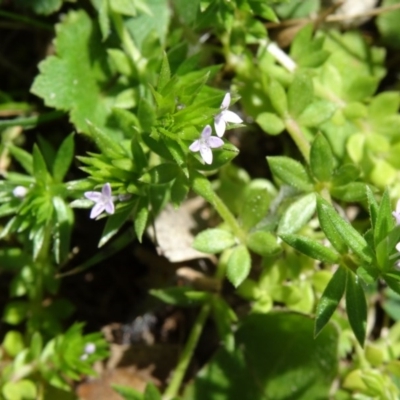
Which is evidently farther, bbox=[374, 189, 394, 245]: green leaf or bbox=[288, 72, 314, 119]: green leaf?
bbox=[288, 72, 314, 119]: green leaf

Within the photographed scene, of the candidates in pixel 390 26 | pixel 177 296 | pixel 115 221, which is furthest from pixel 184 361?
pixel 390 26

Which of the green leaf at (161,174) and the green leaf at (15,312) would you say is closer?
the green leaf at (161,174)

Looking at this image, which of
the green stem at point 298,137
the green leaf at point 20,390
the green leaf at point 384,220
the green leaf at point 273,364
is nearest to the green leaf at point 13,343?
the green leaf at point 20,390

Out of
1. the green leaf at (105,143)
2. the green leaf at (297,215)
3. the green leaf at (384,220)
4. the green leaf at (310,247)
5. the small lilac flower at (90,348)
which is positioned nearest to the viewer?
the green leaf at (384,220)

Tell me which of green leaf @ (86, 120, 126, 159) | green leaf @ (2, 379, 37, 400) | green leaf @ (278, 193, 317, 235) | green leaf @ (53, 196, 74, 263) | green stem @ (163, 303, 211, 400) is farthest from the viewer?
green stem @ (163, 303, 211, 400)

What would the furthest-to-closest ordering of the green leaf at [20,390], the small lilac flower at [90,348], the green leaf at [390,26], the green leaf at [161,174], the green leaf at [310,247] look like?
the green leaf at [390,26] → the green leaf at [20,390] → the small lilac flower at [90,348] → the green leaf at [161,174] → the green leaf at [310,247]

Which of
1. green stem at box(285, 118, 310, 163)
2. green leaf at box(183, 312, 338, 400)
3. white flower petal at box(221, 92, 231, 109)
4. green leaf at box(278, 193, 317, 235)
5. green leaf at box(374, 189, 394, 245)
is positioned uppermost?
white flower petal at box(221, 92, 231, 109)

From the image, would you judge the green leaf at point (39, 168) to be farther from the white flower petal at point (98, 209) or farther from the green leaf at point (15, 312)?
the green leaf at point (15, 312)

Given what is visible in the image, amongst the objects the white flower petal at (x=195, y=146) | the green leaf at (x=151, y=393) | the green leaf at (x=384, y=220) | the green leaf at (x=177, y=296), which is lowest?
the green leaf at (x=151, y=393)

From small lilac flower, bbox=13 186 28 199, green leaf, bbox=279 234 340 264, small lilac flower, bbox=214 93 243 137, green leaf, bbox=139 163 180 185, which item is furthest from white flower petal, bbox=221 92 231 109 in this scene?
small lilac flower, bbox=13 186 28 199

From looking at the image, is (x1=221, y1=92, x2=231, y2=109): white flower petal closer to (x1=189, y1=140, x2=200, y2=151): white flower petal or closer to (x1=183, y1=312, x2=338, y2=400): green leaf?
(x1=189, y1=140, x2=200, y2=151): white flower petal
